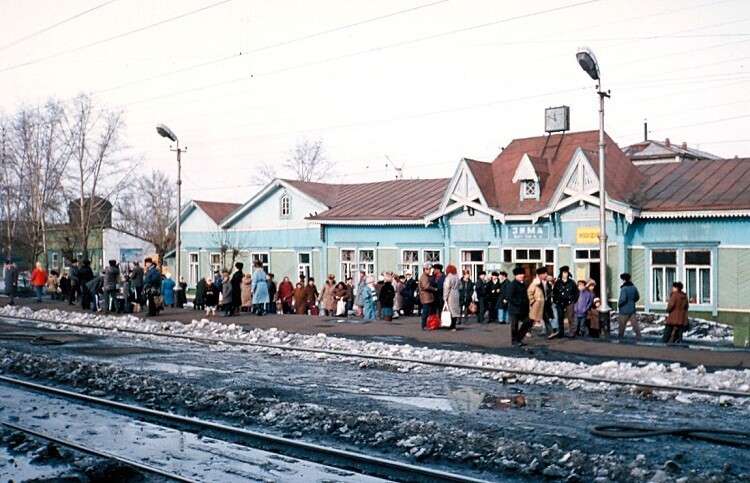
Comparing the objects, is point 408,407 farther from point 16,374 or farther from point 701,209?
point 701,209

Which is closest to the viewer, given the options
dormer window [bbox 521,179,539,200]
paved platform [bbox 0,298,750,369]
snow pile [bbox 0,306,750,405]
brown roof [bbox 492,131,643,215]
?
snow pile [bbox 0,306,750,405]

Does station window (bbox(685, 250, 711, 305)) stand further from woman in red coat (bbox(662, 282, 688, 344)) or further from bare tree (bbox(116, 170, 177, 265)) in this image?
bare tree (bbox(116, 170, 177, 265))

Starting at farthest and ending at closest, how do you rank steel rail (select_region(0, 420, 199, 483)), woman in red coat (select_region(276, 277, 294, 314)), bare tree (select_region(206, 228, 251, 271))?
bare tree (select_region(206, 228, 251, 271)) → woman in red coat (select_region(276, 277, 294, 314)) → steel rail (select_region(0, 420, 199, 483))

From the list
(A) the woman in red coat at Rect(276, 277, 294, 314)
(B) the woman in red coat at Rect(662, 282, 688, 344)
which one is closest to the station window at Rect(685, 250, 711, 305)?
(B) the woman in red coat at Rect(662, 282, 688, 344)

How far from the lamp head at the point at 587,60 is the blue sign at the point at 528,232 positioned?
11080 mm

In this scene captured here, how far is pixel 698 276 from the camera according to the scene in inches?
1094

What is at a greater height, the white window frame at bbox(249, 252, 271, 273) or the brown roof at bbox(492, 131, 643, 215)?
the brown roof at bbox(492, 131, 643, 215)

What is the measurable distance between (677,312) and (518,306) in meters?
4.36

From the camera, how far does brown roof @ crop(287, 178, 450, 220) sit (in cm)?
3612

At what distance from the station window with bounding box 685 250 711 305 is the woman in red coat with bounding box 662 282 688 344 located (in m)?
8.71

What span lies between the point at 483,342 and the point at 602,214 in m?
5.34

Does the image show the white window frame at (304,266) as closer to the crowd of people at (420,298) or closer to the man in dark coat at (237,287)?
the crowd of people at (420,298)

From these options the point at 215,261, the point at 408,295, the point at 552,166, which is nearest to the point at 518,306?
the point at 408,295

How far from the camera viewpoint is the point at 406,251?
1403 inches
